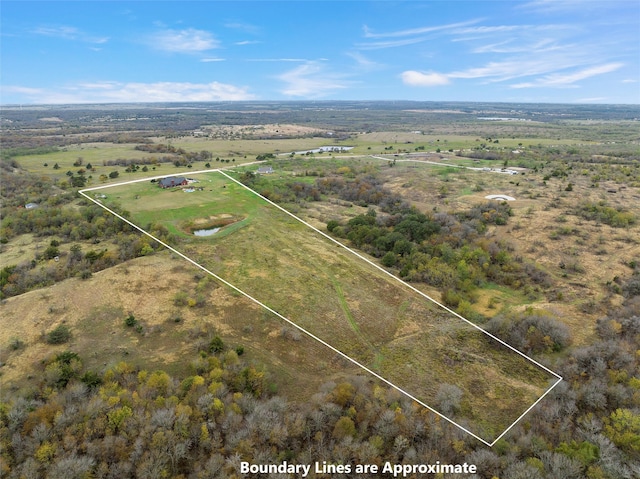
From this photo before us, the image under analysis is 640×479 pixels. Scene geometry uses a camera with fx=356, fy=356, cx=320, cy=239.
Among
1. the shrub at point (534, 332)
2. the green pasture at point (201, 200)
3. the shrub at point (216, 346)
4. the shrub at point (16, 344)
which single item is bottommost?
the shrub at point (16, 344)

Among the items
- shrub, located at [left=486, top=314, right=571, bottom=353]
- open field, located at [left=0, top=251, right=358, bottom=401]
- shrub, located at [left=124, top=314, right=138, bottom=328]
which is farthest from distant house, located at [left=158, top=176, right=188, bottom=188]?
shrub, located at [left=486, top=314, right=571, bottom=353]

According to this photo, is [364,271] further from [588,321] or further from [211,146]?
[211,146]

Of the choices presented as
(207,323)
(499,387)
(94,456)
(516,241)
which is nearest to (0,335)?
(207,323)

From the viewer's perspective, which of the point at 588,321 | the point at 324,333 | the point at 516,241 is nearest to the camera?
the point at 324,333

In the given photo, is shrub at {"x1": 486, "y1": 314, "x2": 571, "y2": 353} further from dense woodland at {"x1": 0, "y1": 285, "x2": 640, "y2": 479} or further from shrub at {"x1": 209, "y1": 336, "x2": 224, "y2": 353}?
shrub at {"x1": 209, "y1": 336, "x2": 224, "y2": 353}

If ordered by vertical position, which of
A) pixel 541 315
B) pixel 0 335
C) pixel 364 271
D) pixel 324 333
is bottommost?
pixel 0 335

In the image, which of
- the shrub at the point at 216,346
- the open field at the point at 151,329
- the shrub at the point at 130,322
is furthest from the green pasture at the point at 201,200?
the shrub at the point at 130,322

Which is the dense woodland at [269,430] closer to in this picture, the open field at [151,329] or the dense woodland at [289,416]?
the dense woodland at [289,416]

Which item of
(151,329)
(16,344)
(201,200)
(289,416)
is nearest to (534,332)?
(289,416)
